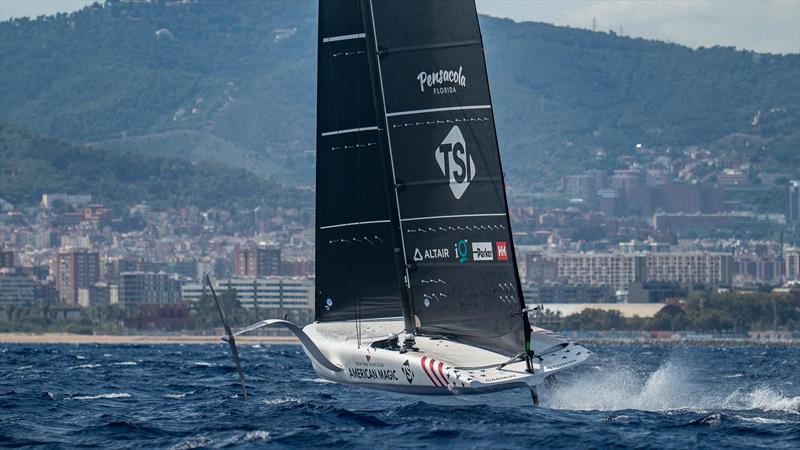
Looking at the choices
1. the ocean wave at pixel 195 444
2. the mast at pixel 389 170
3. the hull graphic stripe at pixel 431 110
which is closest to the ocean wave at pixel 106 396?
the mast at pixel 389 170

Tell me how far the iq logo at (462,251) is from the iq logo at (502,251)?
0.49m

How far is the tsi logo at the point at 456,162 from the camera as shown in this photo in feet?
92.3

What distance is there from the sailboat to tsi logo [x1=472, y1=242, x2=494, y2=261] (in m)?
0.01

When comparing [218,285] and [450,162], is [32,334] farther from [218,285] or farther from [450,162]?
[450,162]

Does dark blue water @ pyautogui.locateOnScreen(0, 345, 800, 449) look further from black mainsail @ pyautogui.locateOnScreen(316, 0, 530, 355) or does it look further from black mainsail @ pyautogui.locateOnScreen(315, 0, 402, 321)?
black mainsail @ pyautogui.locateOnScreen(315, 0, 402, 321)

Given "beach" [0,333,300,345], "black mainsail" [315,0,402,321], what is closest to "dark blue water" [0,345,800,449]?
"black mainsail" [315,0,402,321]

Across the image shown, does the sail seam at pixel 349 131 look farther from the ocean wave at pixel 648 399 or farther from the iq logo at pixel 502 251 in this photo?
the ocean wave at pixel 648 399

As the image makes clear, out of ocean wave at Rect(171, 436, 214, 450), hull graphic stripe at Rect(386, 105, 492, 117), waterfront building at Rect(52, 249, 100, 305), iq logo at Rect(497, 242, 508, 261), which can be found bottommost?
ocean wave at Rect(171, 436, 214, 450)

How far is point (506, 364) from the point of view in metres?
27.8

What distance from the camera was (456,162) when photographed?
2819 centimetres

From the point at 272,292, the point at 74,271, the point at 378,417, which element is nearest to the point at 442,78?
the point at 378,417

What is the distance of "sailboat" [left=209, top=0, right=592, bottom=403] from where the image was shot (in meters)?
28.1

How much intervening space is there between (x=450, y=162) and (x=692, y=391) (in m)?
10.1

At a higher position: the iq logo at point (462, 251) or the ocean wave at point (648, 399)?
the iq logo at point (462, 251)
